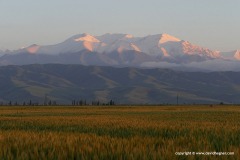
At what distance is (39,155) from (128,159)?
2309 millimetres

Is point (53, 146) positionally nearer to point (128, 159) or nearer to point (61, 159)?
point (61, 159)

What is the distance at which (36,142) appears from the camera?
14.7 metres

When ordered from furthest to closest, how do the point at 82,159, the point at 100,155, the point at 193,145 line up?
1. the point at 193,145
2. the point at 100,155
3. the point at 82,159

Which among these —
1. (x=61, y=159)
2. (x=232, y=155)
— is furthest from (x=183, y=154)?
(x=61, y=159)

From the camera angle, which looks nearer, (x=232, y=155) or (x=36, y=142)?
(x=232, y=155)

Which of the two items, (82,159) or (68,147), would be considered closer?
(82,159)

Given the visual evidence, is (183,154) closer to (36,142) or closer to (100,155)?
(100,155)

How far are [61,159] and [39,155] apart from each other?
794mm

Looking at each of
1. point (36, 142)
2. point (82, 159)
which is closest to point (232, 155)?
point (82, 159)

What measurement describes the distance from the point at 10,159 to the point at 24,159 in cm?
35

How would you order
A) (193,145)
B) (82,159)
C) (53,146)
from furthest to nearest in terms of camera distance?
(193,145) → (53,146) → (82,159)

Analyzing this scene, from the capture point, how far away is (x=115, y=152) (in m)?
11.7

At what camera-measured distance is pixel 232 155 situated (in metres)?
11.2

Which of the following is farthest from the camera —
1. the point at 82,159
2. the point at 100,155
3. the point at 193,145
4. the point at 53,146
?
the point at 193,145
